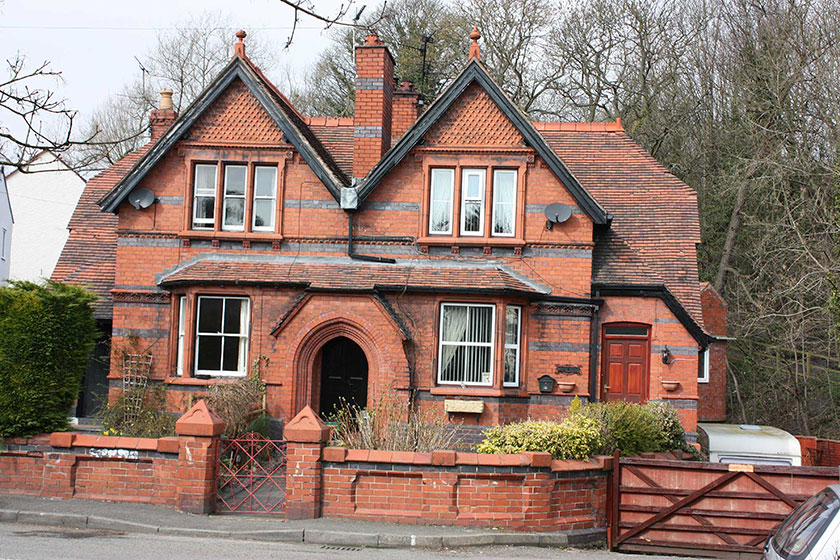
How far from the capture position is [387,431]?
13.1m

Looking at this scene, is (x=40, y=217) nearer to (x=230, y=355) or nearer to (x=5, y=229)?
(x=5, y=229)

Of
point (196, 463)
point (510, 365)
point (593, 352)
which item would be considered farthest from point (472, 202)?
point (196, 463)

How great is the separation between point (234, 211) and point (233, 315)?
2283 millimetres

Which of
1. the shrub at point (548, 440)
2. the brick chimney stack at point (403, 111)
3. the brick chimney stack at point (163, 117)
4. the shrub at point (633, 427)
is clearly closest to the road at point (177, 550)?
the shrub at point (548, 440)

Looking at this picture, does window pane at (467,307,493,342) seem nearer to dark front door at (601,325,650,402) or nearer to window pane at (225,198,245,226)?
dark front door at (601,325,650,402)

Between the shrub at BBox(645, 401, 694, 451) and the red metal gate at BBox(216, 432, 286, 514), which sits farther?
the shrub at BBox(645, 401, 694, 451)

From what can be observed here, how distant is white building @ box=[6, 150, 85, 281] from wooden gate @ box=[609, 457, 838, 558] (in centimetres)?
3624

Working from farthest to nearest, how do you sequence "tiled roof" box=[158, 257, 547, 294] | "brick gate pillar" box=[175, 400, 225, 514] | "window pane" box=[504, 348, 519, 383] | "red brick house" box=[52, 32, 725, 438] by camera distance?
"window pane" box=[504, 348, 519, 383], "red brick house" box=[52, 32, 725, 438], "tiled roof" box=[158, 257, 547, 294], "brick gate pillar" box=[175, 400, 225, 514]

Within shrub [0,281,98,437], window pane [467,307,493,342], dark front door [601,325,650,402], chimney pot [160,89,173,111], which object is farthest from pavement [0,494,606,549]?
chimney pot [160,89,173,111]

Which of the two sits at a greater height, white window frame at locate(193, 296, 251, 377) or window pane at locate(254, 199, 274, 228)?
window pane at locate(254, 199, 274, 228)

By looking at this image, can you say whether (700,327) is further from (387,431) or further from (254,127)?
(254,127)

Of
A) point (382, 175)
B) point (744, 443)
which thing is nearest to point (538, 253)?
point (382, 175)

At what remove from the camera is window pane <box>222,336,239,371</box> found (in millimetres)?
18234

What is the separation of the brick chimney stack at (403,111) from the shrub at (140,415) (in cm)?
814
